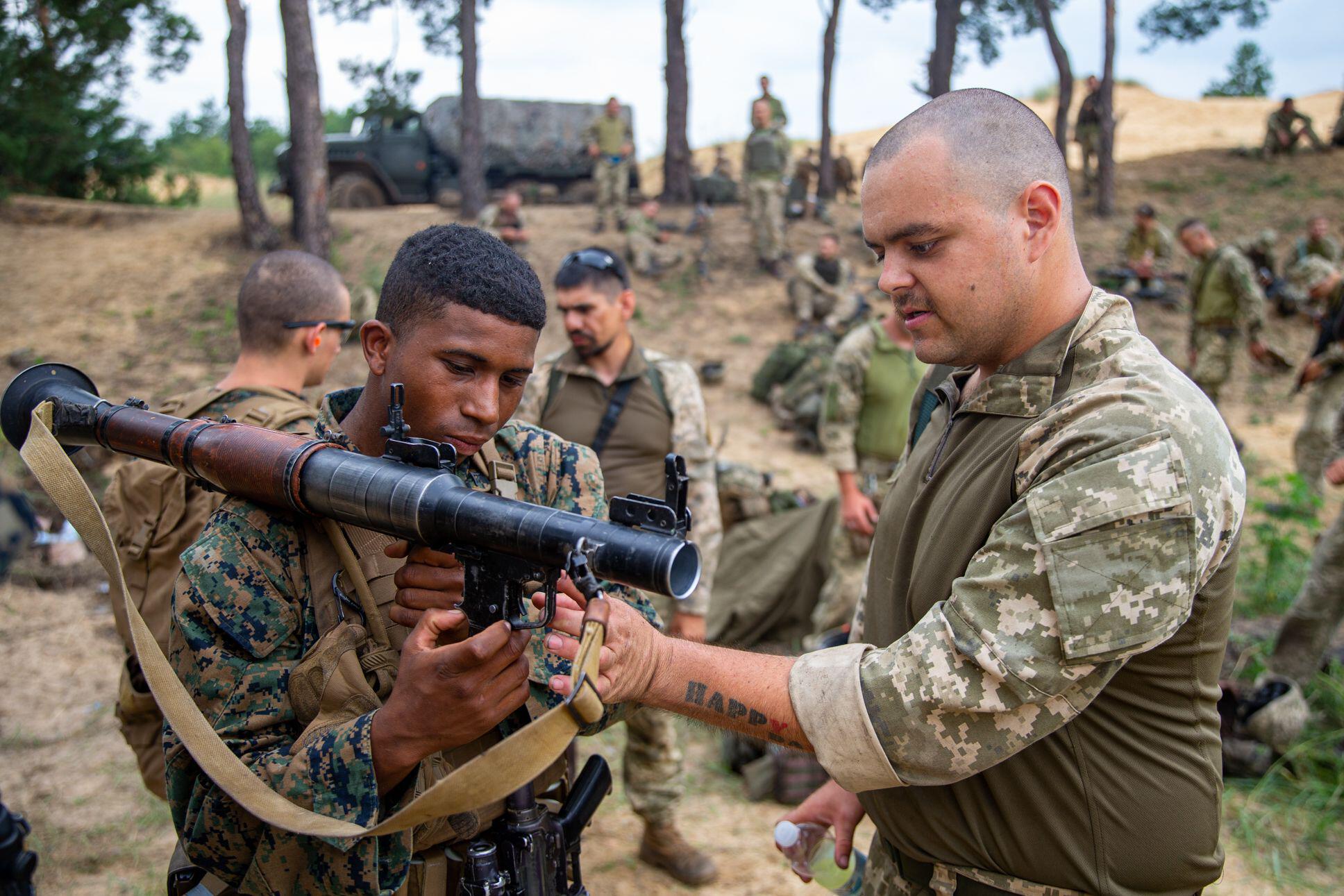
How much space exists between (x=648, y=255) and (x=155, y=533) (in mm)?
13382

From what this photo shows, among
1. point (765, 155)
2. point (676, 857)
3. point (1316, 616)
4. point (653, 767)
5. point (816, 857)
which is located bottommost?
point (676, 857)

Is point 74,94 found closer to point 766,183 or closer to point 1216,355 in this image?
point 766,183

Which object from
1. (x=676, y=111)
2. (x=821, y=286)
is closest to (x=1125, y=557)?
(x=821, y=286)

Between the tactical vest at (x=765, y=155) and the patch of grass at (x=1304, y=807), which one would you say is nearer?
the patch of grass at (x=1304, y=807)

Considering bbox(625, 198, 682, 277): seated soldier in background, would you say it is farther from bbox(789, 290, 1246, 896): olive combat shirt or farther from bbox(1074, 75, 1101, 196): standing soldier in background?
bbox(789, 290, 1246, 896): olive combat shirt

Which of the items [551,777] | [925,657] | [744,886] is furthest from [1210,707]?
[744,886]

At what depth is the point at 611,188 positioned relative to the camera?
17266 mm

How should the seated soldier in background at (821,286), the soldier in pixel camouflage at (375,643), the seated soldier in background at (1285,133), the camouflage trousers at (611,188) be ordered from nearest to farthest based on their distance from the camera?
the soldier in pixel camouflage at (375,643)
the seated soldier in background at (821,286)
the camouflage trousers at (611,188)
the seated soldier in background at (1285,133)

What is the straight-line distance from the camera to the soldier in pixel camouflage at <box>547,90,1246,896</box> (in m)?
1.57

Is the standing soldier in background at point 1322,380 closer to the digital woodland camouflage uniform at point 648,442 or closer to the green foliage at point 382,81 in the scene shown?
the digital woodland camouflage uniform at point 648,442

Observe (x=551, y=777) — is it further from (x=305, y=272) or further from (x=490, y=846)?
(x=305, y=272)

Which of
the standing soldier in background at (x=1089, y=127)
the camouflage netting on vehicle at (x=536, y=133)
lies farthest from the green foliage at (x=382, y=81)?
the standing soldier in background at (x=1089, y=127)

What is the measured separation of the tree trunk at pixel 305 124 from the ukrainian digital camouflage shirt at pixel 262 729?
490 inches

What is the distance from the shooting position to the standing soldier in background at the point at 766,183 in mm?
15602
